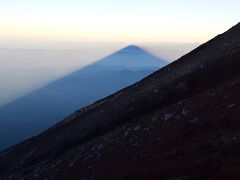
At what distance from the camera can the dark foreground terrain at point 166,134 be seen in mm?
43875

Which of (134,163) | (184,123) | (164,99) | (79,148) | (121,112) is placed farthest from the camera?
(121,112)

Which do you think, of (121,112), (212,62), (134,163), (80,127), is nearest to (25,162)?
(80,127)

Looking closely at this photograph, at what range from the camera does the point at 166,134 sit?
186 ft

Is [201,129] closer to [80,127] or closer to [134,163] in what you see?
[134,163]

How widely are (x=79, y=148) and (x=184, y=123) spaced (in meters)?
19.3

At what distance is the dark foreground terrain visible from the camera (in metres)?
43.9

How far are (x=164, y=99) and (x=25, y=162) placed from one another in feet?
88.8

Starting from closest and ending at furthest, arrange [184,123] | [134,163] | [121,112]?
[134,163], [184,123], [121,112]

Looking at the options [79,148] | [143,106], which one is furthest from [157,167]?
[143,106]

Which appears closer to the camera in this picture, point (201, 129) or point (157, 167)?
point (157, 167)

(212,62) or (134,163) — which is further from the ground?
(212,62)

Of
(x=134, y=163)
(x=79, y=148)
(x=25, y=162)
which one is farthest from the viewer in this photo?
(x=25, y=162)

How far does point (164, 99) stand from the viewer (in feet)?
251

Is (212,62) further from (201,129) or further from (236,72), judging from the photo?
(201,129)
